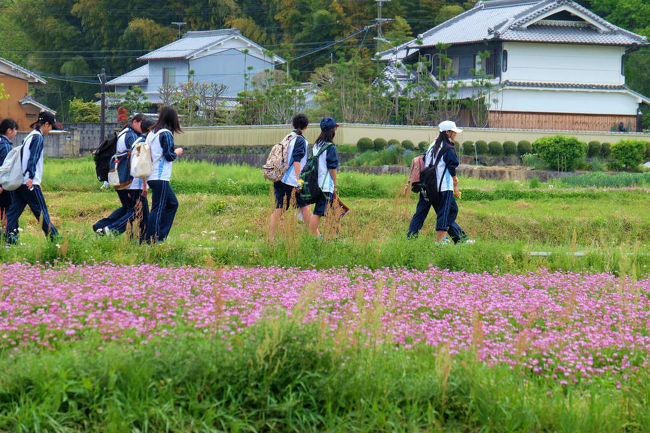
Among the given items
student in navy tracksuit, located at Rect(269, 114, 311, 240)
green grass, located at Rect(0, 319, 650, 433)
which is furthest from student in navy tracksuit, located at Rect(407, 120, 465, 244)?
green grass, located at Rect(0, 319, 650, 433)

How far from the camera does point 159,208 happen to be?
423 inches

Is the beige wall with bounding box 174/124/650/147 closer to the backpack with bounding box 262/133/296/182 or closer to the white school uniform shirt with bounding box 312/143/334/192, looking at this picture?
the white school uniform shirt with bounding box 312/143/334/192

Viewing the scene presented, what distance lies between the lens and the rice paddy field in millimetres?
4762

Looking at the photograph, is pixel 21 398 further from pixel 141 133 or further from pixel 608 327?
pixel 141 133

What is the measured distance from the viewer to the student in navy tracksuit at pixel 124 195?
37.1ft

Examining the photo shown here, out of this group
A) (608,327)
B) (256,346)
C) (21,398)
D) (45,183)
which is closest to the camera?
(21,398)

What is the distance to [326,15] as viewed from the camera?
5112 centimetres

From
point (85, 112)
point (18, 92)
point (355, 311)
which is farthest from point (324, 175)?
point (85, 112)

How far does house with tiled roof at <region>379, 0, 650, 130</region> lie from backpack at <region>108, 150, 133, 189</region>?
32.2 metres

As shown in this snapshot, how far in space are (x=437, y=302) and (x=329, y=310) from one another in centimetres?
98

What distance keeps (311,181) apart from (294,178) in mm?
234

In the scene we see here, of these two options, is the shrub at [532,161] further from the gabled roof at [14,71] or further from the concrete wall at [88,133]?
the gabled roof at [14,71]

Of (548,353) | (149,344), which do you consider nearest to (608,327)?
(548,353)

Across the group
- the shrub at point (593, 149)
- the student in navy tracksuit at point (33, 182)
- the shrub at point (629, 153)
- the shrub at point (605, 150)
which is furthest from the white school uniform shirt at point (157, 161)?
the shrub at point (605, 150)
